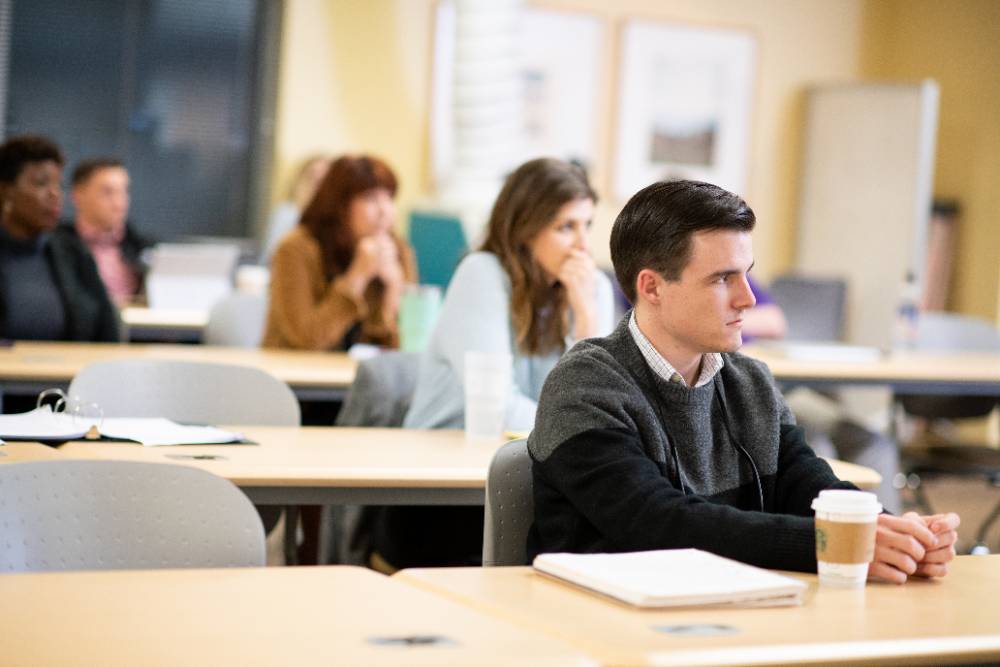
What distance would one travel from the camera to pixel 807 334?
7012mm

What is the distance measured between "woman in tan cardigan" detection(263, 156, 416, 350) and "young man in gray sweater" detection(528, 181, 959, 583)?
7.84 ft

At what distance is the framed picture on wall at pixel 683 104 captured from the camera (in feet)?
28.0

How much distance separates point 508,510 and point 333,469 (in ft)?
1.57

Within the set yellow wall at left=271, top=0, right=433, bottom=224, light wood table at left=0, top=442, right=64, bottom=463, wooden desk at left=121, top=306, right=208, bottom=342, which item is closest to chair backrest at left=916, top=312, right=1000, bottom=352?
wooden desk at left=121, top=306, right=208, bottom=342

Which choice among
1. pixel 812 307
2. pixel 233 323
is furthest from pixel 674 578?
pixel 812 307

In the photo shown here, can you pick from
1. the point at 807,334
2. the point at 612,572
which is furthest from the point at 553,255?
the point at 807,334

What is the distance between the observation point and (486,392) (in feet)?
9.55

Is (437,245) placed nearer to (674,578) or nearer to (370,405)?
(370,405)

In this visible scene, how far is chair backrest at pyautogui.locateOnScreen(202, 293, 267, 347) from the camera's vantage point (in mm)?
4852

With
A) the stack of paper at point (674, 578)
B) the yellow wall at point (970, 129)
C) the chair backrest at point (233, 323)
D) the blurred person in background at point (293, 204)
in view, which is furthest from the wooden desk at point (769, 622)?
the yellow wall at point (970, 129)

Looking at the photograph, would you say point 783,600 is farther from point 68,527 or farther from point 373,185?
point 373,185

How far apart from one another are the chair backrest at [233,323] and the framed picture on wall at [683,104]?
3.97m

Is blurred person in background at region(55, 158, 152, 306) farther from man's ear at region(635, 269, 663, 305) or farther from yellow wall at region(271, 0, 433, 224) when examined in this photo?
man's ear at region(635, 269, 663, 305)

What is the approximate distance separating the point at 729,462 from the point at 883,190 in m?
6.31
